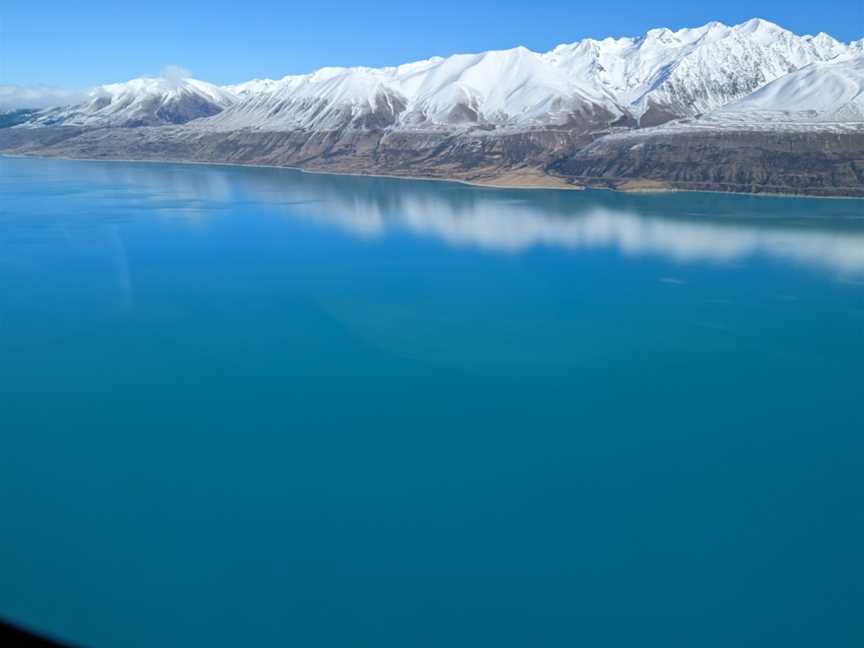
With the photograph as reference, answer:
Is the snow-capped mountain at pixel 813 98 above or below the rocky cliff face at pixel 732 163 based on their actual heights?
above

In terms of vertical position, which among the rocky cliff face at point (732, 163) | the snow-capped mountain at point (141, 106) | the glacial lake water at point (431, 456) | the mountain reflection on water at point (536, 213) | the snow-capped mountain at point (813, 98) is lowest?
the glacial lake water at point (431, 456)

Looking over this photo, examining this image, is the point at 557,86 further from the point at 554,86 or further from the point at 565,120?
the point at 565,120

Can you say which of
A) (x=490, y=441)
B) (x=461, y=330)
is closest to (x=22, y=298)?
(x=461, y=330)

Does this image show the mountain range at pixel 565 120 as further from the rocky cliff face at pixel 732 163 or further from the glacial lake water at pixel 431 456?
the glacial lake water at pixel 431 456

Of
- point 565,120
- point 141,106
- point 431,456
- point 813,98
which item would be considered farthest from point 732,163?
point 141,106

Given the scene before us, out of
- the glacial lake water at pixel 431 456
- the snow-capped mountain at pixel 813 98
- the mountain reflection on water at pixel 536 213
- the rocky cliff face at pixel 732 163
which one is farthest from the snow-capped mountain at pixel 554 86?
the glacial lake water at pixel 431 456

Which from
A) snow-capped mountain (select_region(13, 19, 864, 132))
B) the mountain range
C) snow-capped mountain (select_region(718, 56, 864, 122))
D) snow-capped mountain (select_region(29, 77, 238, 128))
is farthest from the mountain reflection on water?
snow-capped mountain (select_region(29, 77, 238, 128))

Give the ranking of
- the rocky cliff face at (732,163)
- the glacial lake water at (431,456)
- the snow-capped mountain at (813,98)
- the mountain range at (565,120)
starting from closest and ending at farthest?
the glacial lake water at (431,456) < the rocky cliff face at (732,163) < the mountain range at (565,120) < the snow-capped mountain at (813,98)
